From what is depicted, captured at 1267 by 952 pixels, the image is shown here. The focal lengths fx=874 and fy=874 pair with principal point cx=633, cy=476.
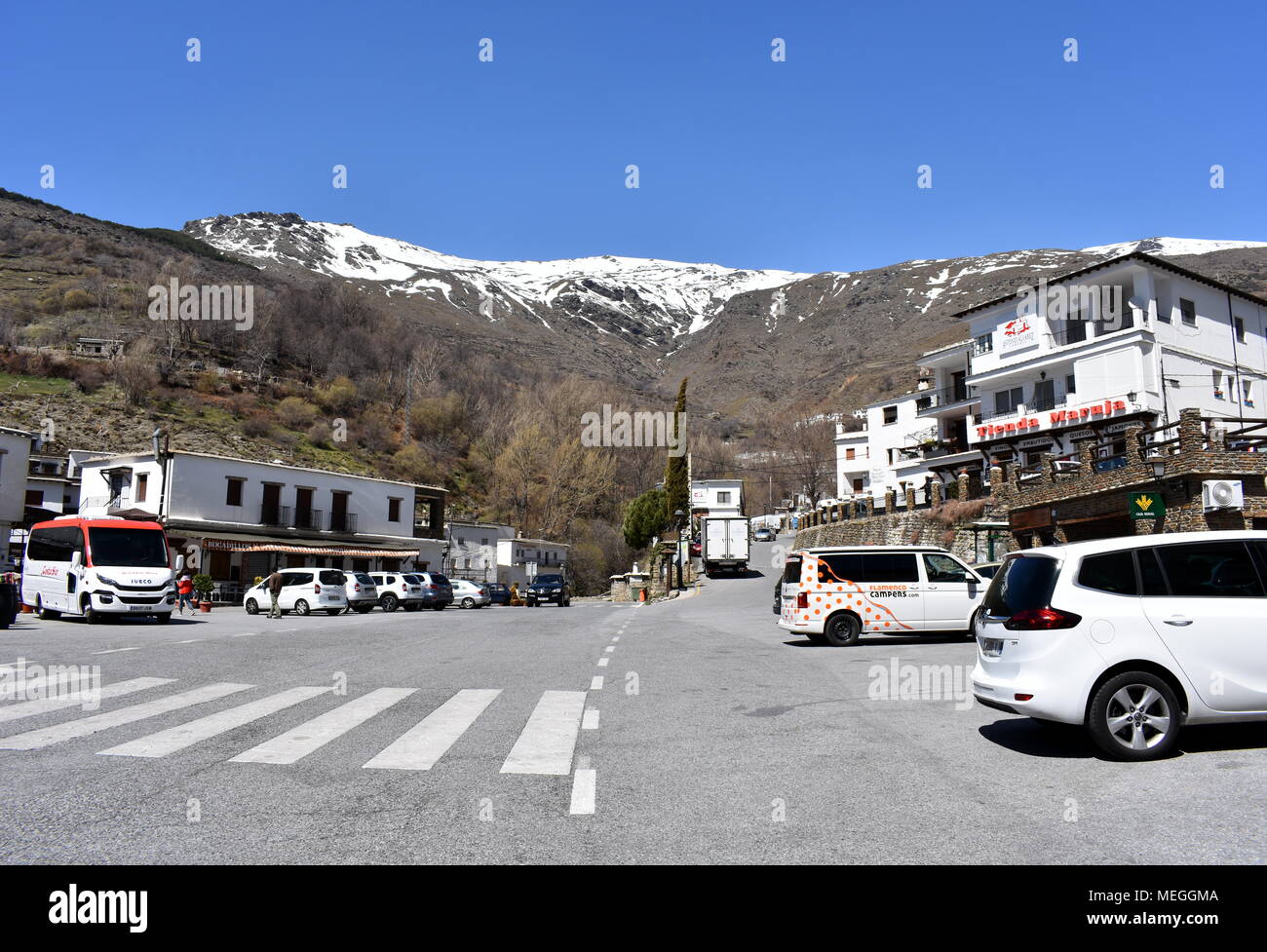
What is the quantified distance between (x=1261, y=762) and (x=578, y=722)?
5.78 metres

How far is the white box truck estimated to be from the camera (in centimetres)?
5428

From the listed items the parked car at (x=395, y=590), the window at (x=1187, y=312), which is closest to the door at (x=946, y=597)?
the parked car at (x=395, y=590)

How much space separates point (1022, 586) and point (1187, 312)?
42.8m

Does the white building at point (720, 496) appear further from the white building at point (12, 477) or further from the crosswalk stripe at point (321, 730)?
the crosswalk stripe at point (321, 730)

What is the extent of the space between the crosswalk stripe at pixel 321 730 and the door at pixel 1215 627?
22.9 ft

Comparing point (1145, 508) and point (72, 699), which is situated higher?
point (1145, 508)

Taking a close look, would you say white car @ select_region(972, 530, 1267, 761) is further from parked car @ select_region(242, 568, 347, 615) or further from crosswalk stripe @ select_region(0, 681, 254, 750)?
parked car @ select_region(242, 568, 347, 615)

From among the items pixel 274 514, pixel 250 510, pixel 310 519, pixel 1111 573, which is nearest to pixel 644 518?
pixel 310 519

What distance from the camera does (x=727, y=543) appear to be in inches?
2137

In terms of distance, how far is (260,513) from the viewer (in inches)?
1989

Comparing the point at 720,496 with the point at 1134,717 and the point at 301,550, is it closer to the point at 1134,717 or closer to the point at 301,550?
the point at 301,550

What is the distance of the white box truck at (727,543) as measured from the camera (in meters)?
54.3

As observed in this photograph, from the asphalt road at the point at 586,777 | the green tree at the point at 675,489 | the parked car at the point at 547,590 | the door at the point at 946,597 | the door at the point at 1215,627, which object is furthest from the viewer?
the green tree at the point at 675,489
